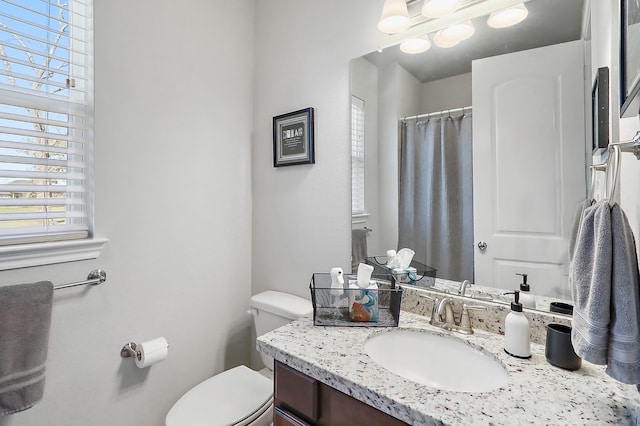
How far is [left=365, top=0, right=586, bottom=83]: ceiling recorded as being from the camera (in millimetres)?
958

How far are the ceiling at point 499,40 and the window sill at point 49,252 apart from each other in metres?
1.46

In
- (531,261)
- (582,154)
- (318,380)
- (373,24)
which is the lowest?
(318,380)

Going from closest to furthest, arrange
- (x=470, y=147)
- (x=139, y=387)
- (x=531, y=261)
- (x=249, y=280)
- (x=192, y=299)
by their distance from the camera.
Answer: (x=531, y=261)
(x=470, y=147)
(x=139, y=387)
(x=192, y=299)
(x=249, y=280)

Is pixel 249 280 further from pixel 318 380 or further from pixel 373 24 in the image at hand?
pixel 373 24

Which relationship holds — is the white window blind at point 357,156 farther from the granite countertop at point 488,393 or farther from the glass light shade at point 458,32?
the granite countertop at point 488,393

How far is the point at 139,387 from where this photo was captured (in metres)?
1.40

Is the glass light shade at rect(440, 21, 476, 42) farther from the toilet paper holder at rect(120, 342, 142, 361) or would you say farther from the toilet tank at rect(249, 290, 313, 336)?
the toilet paper holder at rect(120, 342, 142, 361)

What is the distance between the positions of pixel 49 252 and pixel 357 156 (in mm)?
1302

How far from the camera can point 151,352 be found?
1338 mm

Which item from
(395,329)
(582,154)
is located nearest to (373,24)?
(582,154)

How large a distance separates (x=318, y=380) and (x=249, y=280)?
1145 mm

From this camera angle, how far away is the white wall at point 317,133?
4.88 ft

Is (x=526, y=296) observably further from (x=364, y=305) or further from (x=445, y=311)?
(x=364, y=305)

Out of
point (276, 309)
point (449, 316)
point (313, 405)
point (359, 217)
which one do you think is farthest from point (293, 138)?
point (313, 405)
